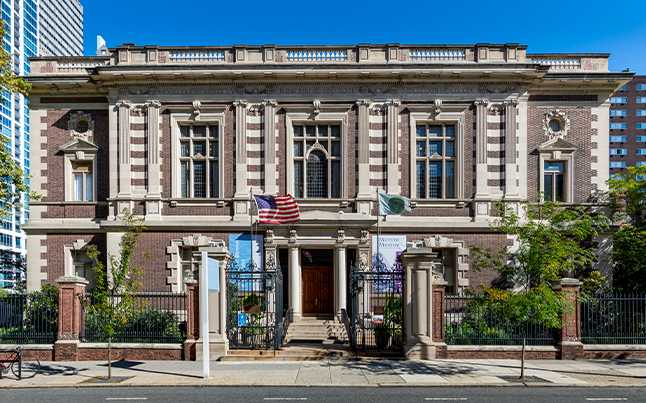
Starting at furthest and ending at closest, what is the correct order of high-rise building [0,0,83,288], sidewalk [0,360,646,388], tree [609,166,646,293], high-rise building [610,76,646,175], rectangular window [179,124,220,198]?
high-rise building [610,76,646,175]
high-rise building [0,0,83,288]
rectangular window [179,124,220,198]
tree [609,166,646,293]
sidewalk [0,360,646,388]

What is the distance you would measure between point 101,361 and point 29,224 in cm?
1047

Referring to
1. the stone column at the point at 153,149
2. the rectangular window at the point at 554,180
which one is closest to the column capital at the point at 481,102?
the rectangular window at the point at 554,180

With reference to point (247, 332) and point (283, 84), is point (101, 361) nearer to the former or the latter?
point (247, 332)

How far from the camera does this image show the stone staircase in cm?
1883

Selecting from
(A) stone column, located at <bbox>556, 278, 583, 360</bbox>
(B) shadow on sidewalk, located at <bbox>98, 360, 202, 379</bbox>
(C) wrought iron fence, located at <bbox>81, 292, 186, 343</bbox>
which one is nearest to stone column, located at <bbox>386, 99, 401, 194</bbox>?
(A) stone column, located at <bbox>556, 278, 583, 360</bbox>

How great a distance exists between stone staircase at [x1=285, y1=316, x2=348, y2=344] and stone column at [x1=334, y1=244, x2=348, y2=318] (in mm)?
778

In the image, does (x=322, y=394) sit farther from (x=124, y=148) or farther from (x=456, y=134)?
(x=124, y=148)

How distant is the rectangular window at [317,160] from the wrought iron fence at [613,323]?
11152 millimetres

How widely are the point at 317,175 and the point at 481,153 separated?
752 cm

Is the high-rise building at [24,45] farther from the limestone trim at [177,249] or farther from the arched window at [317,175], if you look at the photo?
the arched window at [317,175]

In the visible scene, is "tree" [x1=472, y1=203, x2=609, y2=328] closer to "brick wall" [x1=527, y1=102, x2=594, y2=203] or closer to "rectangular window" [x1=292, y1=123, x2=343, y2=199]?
"brick wall" [x1=527, y1=102, x2=594, y2=203]

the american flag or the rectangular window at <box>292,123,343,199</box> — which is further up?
the rectangular window at <box>292,123,343,199</box>

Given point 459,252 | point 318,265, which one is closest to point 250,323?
point 318,265

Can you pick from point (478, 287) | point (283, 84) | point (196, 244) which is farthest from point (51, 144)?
point (478, 287)
